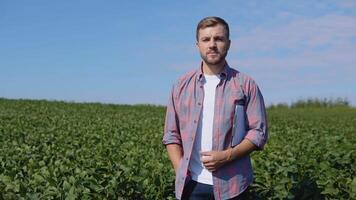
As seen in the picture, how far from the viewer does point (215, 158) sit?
3383 millimetres

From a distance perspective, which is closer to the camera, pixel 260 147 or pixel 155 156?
pixel 260 147

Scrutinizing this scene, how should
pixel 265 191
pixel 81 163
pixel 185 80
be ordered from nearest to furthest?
pixel 185 80 < pixel 265 191 < pixel 81 163

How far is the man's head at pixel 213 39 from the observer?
3.43 metres

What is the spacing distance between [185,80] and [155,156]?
370 centimetres

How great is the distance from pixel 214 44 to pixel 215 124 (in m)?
0.47

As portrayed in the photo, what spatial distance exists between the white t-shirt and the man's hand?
9 cm

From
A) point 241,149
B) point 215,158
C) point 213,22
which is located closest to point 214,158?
point 215,158

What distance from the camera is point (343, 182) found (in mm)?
4977

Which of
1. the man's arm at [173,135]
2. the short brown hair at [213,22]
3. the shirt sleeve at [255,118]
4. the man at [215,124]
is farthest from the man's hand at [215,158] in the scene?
the short brown hair at [213,22]

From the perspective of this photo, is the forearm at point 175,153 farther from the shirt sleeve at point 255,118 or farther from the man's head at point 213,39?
the man's head at point 213,39

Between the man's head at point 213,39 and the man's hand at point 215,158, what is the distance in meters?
0.53

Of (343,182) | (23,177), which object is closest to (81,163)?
(23,177)

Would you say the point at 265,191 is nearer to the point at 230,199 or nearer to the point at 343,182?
the point at 343,182

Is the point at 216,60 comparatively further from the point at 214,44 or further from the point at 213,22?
the point at 213,22
